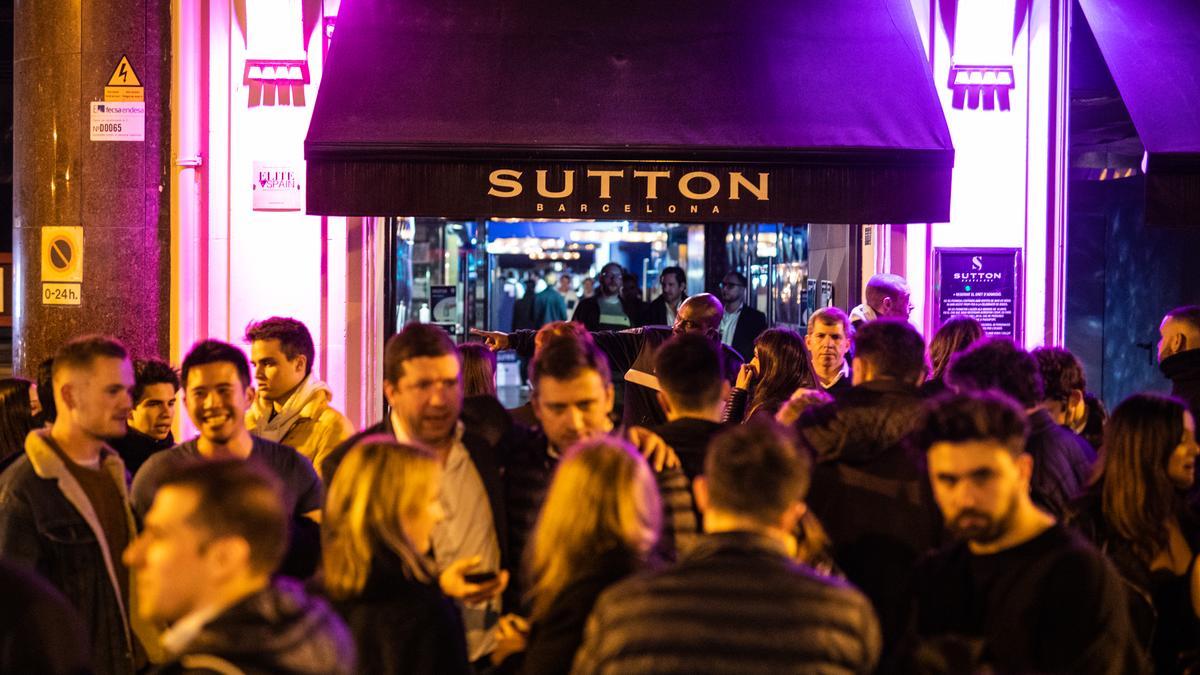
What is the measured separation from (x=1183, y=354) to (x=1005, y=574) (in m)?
3.44

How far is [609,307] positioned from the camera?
35.8 ft

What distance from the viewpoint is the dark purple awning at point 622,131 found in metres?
6.96

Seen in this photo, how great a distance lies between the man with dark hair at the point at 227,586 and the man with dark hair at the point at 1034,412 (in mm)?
2784

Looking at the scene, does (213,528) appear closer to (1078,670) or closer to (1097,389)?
(1078,670)

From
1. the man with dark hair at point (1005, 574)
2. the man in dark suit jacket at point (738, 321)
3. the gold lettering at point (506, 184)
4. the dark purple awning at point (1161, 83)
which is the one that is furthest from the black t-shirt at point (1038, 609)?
the man in dark suit jacket at point (738, 321)

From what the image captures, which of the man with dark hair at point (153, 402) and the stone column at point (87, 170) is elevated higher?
the stone column at point (87, 170)

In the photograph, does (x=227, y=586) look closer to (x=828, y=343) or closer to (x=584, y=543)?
(x=584, y=543)

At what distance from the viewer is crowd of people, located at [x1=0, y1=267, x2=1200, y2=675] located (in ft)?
8.79

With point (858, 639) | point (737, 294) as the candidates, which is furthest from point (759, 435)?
point (737, 294)

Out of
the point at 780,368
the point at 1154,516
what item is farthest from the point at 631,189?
the point at 1154,516

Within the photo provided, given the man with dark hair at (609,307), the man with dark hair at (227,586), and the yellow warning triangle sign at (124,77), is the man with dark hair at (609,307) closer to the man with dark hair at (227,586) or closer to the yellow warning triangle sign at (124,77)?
the yellow warning triangle sign at (124,77)

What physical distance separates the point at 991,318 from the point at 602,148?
3.16 m

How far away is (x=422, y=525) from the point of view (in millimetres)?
3281

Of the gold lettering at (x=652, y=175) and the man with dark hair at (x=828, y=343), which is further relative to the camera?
the gold lettering at (x=652, y=175)
